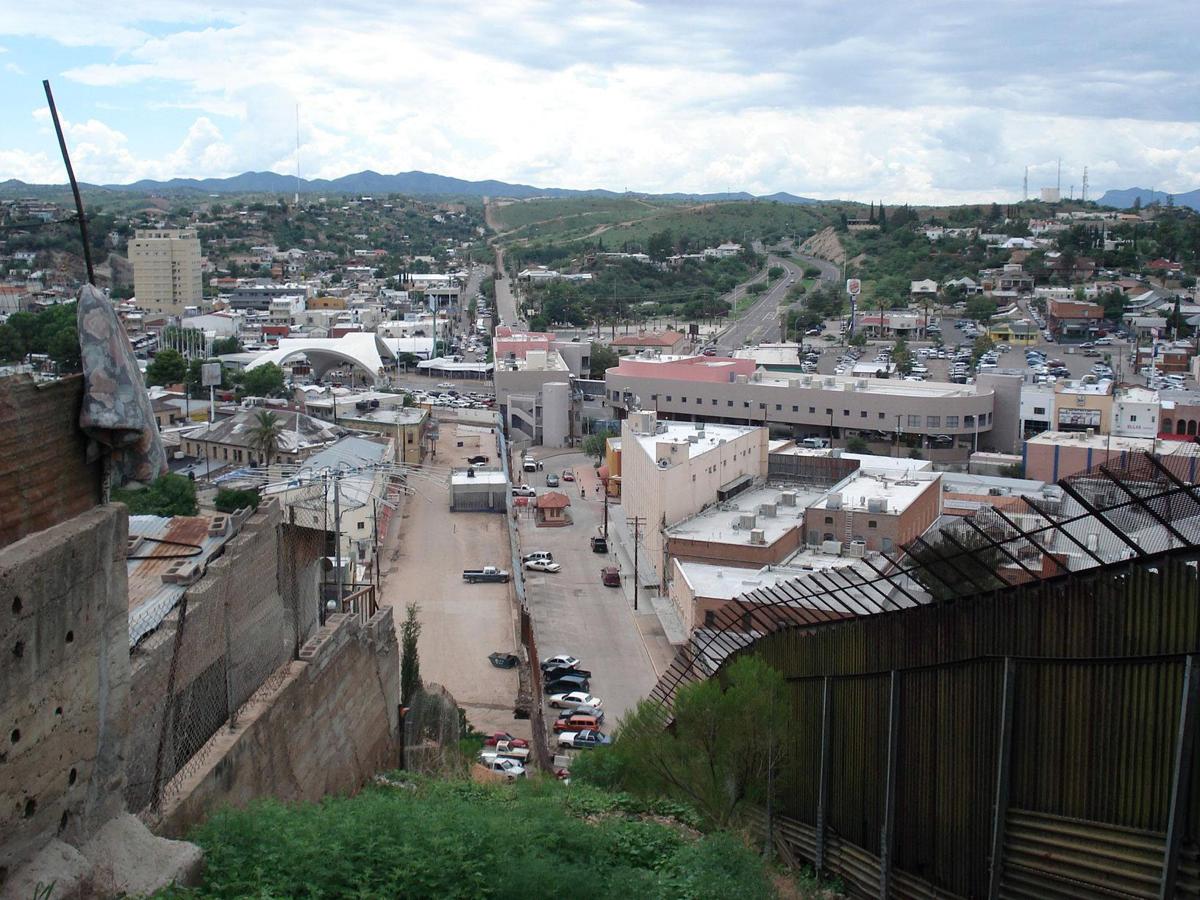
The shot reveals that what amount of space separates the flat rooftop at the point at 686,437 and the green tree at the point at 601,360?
58.7 feet

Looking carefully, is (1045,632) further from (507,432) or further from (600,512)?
(507,432)

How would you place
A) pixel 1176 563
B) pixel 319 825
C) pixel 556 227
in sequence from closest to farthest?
1. pixel 1176 563
2. pixel 319 825
3. pixel 556 227

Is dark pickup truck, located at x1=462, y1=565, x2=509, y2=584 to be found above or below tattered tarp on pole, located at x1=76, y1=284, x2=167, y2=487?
below

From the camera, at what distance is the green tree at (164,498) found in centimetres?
1908

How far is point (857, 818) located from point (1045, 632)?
178cm

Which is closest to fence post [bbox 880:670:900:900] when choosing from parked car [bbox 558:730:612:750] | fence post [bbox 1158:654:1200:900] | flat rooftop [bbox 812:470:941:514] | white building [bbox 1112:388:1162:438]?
fence post [bbox 1158:654:1200:900]

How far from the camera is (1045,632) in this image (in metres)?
5.09

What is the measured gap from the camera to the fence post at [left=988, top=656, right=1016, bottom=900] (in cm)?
515

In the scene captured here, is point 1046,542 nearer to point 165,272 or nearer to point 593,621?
point 593,621

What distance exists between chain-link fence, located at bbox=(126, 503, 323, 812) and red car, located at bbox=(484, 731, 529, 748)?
402cm

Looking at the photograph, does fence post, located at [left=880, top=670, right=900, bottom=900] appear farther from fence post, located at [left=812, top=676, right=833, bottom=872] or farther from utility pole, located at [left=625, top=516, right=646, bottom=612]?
utility pole, located at [left=625, top=516, right=646, bottom=612]

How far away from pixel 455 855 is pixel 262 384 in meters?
32.4

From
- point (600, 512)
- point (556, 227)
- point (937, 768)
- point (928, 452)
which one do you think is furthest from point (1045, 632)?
point (556, 227)

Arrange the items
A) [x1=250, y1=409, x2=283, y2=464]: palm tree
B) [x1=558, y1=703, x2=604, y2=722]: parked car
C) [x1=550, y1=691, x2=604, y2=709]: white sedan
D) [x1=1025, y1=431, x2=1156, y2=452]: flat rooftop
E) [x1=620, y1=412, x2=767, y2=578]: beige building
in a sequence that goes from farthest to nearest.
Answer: [x1=250, y1=409, x2=283, y2=464]: palm tree
[x1=1025, y1=431, x2=1156, y2=452]: flat rooftop
[x1=620, y1=412, x2=767, y2=578]: beige building
[x1=550, y1=691, x2=604, y2=709]: white sedan
[x1=558, y1=703, x2=604, y2=722]: parked car
